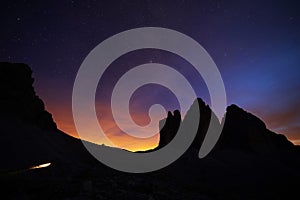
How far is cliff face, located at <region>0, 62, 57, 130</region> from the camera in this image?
4934cm

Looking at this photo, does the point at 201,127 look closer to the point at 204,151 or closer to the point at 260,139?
the point at 204,151

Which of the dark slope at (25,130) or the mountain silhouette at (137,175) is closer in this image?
the mountain silhouette at (137,175)

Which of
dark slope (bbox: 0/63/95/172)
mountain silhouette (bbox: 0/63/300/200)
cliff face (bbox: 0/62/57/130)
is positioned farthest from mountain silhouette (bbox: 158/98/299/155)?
cliff face (bbox: 0/62/57/130)

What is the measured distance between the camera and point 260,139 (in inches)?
3821

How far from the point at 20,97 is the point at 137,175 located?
4086 centimetres

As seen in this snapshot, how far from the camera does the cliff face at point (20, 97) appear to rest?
49.3 metres

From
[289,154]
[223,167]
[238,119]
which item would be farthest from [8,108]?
[289,154]

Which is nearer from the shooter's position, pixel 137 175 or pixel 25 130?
pixel 137 175

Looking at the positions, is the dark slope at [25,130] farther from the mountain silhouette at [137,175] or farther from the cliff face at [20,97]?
the mountain silhouette at [137,175]

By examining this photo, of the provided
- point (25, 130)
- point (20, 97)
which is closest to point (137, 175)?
point (25, 130)

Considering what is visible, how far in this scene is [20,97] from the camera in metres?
53.3

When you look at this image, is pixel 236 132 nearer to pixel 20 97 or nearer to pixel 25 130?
pixel 25 130

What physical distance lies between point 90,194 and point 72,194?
156 cm

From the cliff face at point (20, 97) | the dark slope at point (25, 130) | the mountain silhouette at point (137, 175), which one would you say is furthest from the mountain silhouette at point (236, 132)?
the cliff face at point (20, 97)
